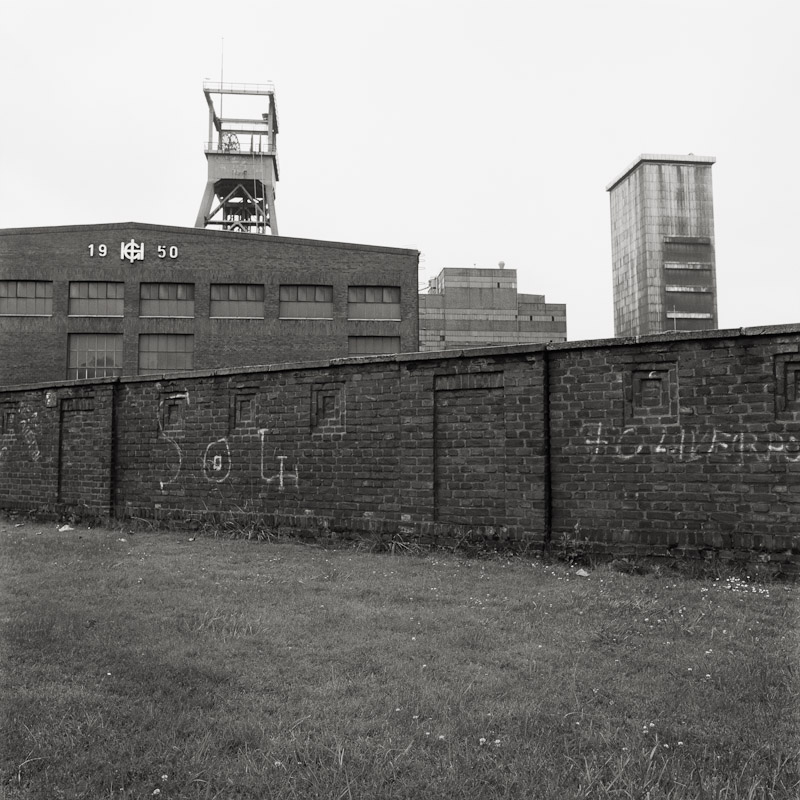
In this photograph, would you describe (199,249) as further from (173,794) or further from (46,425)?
(173,794)

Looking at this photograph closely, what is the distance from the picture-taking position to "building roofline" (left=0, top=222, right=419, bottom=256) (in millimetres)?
36438

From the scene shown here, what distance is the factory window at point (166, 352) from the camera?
119 ft

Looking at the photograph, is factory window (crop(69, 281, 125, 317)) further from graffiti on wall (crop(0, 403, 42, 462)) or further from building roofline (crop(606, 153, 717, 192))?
building roofline (crop(606, 153, 717, 192))

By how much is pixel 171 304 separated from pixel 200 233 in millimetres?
3936

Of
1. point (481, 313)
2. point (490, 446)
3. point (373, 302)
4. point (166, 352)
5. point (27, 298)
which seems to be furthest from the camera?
point (481, 313)

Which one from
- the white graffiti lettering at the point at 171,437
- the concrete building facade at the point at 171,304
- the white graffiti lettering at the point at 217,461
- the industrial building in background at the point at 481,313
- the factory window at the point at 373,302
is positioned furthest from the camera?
the industrial building in background at the point at 481,313

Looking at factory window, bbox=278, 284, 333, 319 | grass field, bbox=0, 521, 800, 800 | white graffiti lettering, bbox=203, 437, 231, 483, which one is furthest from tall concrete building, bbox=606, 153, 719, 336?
grass field, bbox=0, 521, 800, 800

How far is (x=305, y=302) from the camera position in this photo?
124 feet

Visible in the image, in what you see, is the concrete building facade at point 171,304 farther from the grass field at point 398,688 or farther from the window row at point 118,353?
the grass field at point 398,688

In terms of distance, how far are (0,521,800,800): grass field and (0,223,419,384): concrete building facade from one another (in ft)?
98.7

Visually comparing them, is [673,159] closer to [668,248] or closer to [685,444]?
[668,248]

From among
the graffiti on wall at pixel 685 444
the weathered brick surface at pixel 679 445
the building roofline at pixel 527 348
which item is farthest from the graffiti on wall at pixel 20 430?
the graffiti on wall at pixel 685 444

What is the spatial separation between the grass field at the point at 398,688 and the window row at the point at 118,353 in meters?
30.0

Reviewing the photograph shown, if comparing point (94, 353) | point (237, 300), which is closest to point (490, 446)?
point (237, 300)
